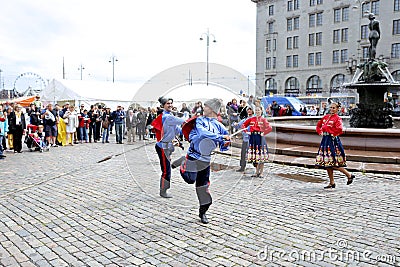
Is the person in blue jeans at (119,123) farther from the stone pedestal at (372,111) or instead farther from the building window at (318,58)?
the building window at (318,58)

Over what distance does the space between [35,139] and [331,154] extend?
10.4 m

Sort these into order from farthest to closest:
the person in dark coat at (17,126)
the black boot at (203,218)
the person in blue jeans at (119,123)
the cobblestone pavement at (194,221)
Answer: the person in blue jeans at (119,123) < the person in dark coat at (17,126) < the black boot at (203,218) < the cobblestone pavement at (194,221)

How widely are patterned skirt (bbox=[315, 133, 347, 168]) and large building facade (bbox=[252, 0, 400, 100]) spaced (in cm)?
4680

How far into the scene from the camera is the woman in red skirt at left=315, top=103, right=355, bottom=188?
295 inches

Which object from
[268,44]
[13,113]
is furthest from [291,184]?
[268,44]

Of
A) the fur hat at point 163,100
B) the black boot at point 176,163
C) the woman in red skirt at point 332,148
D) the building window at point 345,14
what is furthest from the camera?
the building window at point 345,14

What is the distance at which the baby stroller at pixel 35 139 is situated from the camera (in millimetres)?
13625

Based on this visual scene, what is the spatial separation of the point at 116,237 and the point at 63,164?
254 inches

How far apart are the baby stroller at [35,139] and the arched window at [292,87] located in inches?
2144

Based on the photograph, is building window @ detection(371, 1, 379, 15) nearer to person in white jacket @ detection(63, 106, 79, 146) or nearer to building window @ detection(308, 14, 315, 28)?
building window @ detection(308, 14, 315, 28)

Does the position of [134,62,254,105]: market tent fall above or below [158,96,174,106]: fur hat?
above

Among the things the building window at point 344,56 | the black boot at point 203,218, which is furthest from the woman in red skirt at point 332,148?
the building window at point 344,56

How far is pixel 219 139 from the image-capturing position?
16.4 ft

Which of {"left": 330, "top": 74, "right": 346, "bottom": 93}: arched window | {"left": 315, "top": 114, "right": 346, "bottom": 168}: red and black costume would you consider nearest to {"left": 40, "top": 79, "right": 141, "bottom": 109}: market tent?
{"left": 315, "top": 114, "right": 346, "bottom": 168}: red and black costume
